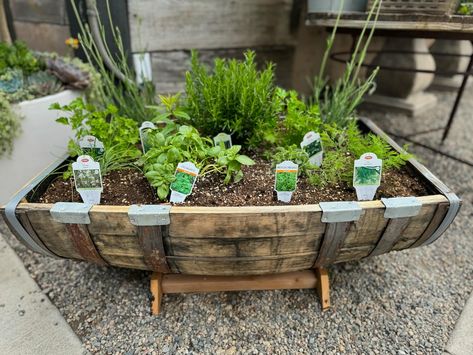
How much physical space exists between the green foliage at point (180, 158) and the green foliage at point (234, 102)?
149mm

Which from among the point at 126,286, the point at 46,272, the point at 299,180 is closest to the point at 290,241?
the point at 299,180

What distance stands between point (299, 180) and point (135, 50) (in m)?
1.32

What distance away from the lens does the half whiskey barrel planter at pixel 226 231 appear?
0.96 meters

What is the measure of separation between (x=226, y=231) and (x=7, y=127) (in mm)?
1132

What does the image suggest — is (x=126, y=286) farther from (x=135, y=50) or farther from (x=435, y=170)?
(x=435, y=170)

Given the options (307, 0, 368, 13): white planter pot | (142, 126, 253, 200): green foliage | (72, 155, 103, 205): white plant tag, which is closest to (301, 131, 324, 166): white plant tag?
(142, 126, 253, 200): green foliage

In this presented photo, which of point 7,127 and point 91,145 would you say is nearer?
point 91,145

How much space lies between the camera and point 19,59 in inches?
65.7

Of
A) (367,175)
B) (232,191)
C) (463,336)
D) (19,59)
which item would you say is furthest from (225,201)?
(19,59)

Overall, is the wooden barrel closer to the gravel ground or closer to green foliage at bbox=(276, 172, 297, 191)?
green foliage at bbox=(276, 172, 297, 191)

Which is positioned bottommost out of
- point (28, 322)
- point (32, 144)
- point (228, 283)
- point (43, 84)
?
point (28, 322)

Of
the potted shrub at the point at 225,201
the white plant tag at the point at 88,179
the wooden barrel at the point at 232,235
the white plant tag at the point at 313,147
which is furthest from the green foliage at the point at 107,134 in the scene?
the white plant tag at the point at 313,147

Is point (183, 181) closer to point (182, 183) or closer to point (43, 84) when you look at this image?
point (182, 183)

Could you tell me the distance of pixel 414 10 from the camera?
1496mm
